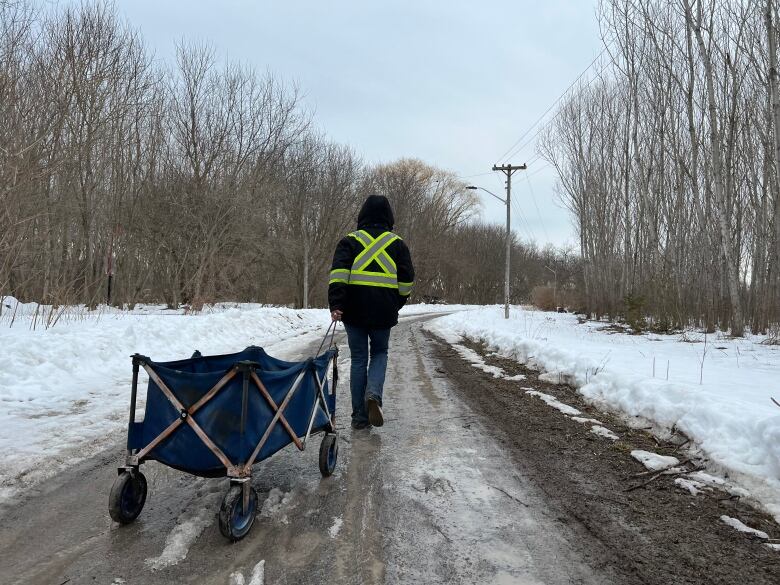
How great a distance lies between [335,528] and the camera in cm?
273

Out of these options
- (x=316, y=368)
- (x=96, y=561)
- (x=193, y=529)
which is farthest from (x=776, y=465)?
(x=96, y=561)

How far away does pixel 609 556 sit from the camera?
8.14 feet

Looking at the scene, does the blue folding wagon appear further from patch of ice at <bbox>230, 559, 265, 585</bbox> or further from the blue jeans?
the blue jeans

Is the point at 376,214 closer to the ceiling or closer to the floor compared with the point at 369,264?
closer to the ceiling

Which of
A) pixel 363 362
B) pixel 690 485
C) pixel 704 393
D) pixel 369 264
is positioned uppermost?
pixel 369 264

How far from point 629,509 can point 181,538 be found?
8.53 feet

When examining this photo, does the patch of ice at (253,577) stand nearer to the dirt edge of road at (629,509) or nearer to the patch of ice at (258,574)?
the patch of ice at (258,574)

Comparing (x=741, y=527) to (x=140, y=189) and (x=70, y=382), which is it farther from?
(x=140, y=189)

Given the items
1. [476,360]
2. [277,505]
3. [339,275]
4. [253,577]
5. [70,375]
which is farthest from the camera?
[476,360]

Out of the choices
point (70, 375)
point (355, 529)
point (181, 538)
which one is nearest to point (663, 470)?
point (355, 529)

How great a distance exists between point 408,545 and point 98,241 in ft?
60.1

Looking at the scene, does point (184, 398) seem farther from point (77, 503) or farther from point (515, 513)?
point (515, 513)

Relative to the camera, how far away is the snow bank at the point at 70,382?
12.5 ft

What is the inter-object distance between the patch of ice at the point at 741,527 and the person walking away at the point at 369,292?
2523 millimetres
